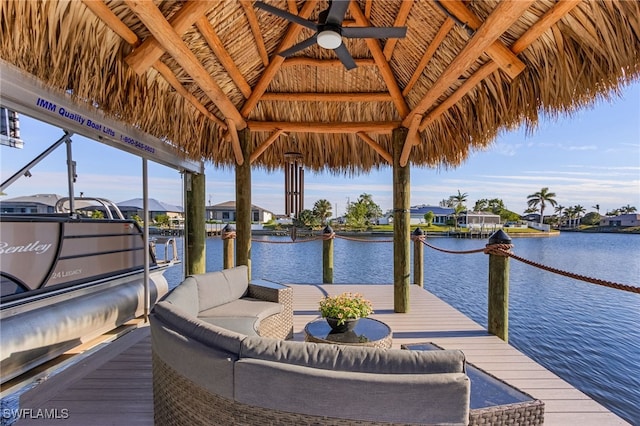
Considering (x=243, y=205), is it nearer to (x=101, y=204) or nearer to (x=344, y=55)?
(x=101, y=204)

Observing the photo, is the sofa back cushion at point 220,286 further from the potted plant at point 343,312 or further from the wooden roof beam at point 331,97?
the wooden roof beam at point 331,97

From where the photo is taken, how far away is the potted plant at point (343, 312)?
2.59m

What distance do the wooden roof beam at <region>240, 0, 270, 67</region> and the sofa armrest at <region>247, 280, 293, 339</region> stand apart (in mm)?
2596

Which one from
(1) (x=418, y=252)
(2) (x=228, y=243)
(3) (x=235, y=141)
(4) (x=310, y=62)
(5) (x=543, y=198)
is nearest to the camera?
(4) (x=310, y=62)

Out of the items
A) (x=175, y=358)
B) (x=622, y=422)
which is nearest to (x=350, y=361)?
(x=175, y=358)

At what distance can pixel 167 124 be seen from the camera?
3.67 meters

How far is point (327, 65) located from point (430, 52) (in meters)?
1.23

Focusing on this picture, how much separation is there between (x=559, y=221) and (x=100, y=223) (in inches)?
2523

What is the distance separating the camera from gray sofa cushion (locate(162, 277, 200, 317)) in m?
2.30

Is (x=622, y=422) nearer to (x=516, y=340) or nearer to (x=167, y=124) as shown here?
(x=516, y=340)

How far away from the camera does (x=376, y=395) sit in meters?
1.20

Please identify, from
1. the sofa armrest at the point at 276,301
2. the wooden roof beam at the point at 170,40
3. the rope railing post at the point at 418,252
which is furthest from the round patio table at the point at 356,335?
the rope railing post at the point at 418,252

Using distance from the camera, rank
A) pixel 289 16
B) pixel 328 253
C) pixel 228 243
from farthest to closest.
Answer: pixel 328 253 → pixel 228 243 → pixel 289 16

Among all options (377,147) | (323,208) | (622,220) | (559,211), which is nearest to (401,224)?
(377,147)
